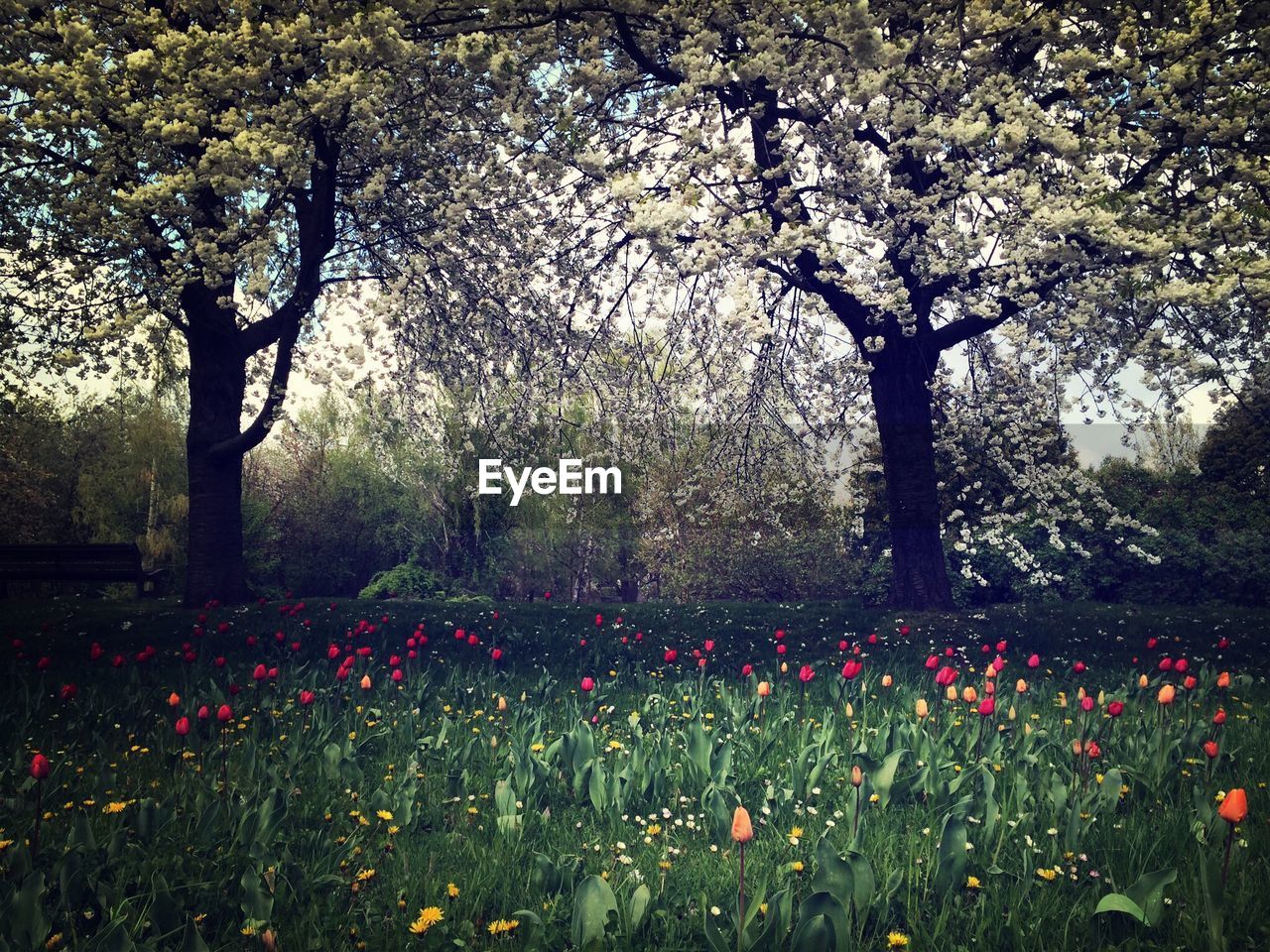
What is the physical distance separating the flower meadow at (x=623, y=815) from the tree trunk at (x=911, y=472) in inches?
219

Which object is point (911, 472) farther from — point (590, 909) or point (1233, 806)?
point (590, 909)

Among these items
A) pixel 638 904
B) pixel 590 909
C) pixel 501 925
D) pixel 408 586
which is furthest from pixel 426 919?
pixel 408 586

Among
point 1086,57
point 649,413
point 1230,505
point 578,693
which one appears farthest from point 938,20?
point 1230,505

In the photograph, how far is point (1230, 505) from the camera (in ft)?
65.3

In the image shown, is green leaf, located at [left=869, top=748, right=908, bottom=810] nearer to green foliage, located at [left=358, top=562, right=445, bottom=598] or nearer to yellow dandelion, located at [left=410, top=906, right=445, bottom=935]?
yellow dandelion, located at [left=410, top=906, right=445, bottom=935]

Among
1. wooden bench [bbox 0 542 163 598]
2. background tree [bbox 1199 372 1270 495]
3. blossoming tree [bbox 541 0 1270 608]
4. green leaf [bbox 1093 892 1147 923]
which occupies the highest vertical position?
blossoming tree [bbox 541 0 1270 608]

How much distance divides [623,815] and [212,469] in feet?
39.7

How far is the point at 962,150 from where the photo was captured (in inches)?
459

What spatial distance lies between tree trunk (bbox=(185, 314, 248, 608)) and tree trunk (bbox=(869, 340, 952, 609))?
1021 cm

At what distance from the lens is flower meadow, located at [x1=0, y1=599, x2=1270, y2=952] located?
3537 mm

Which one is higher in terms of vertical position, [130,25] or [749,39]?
[130,25]

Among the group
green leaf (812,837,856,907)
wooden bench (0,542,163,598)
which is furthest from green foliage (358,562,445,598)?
green leaf (812,837,856,907)

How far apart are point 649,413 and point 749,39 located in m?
6.79

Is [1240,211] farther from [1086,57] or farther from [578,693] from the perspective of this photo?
[578,693]
